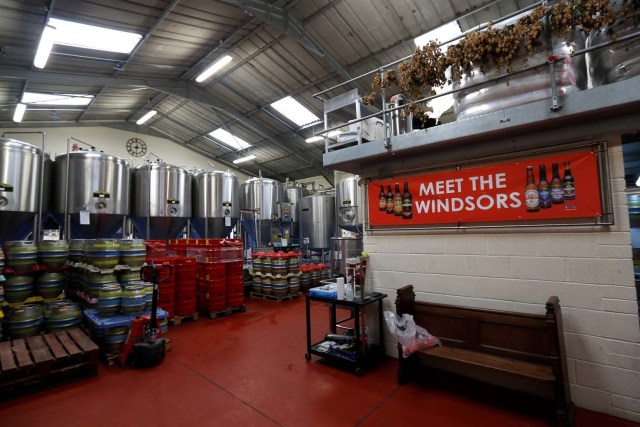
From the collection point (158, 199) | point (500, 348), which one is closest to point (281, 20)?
point (158, 199)

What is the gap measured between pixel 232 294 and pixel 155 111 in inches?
415

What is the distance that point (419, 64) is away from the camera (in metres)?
3.51

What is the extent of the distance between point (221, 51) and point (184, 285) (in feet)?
23.2

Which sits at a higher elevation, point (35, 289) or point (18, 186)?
point (18, 186)

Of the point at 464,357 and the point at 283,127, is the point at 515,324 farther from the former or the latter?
the point at 283,127

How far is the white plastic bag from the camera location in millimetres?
3203

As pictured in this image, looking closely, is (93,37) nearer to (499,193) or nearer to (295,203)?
(295,203)

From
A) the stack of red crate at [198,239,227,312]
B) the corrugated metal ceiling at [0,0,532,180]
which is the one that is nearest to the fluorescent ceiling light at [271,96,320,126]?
the corrugated metal ceiling at [0,0,532,180]

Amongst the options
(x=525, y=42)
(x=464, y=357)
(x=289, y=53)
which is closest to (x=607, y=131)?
(x=525, y=42)

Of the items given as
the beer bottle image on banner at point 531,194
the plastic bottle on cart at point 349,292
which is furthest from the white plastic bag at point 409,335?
the beer bottle image on banner at point 531,194

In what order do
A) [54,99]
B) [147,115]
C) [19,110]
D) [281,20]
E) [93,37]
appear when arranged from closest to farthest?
[281,20] < [93,37] < [19,110] < [54,99] < [147,115]

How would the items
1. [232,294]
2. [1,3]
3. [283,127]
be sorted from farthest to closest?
[283,127]
[232,294]
[1,3]

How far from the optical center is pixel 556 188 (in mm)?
3008

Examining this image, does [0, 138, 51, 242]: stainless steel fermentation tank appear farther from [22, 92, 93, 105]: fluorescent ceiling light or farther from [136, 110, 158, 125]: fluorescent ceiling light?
[136, 110, 158, 125]: fluorescent ceiling light
